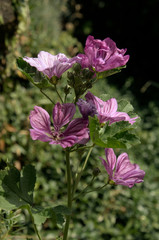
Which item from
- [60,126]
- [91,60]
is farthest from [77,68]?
[60,126]

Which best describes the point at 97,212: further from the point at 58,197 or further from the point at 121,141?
the point at 121,141

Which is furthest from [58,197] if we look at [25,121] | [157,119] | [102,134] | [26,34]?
[157,119]

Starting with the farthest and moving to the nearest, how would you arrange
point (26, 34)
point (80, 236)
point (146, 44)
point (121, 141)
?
point (146, 44) < point (26, 34) < point (80, 236) < point (121, 141)

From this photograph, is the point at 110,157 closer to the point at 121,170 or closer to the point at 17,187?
the point at 121,170

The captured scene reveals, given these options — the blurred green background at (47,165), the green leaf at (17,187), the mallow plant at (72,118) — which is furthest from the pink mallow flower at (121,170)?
the blurred green background at (47,165)

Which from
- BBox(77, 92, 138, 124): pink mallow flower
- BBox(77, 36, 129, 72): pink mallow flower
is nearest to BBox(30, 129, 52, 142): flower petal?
BBox(77, 92, 138, 124): pink mallow flower

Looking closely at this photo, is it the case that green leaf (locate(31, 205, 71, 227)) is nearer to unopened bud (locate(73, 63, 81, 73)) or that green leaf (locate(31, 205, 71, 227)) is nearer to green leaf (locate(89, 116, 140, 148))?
green leaf (locate(89, 116, 140, 148))

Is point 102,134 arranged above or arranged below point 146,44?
below
